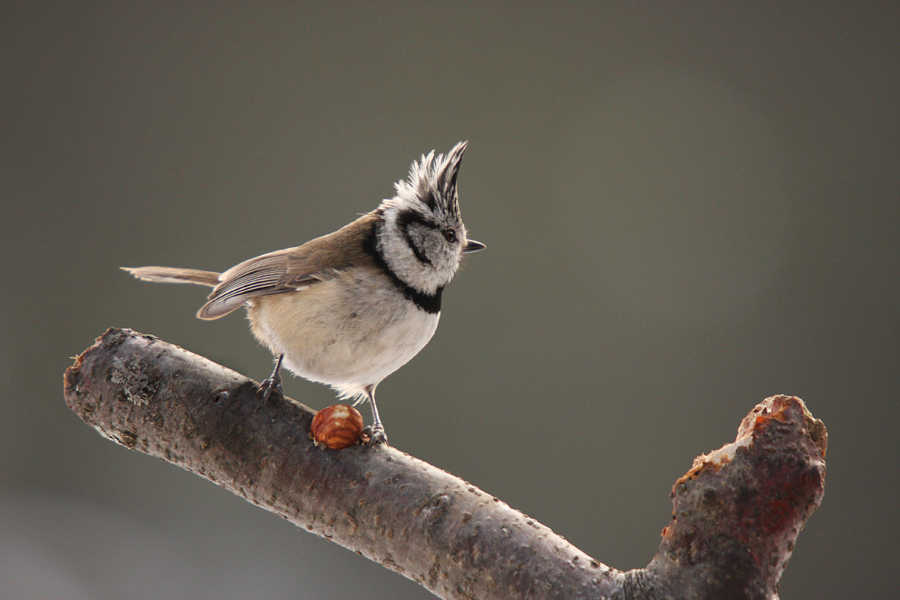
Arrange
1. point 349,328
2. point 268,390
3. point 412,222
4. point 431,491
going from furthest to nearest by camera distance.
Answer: point 412,222 < point 349,328 < point 268,390 < point 431,491

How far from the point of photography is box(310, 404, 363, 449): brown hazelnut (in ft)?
4.06

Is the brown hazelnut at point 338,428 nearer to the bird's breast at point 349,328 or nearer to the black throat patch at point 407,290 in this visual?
the bird's breast at point 349,328

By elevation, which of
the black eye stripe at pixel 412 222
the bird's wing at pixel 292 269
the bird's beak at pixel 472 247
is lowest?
the bird's wing at pixel 292 269

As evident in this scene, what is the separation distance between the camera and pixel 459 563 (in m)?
1.06

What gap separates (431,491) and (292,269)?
85 cm

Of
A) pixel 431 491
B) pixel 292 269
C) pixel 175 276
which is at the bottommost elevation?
pixel 431 491

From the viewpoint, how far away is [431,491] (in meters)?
1.15

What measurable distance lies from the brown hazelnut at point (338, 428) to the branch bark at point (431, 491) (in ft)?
0.07

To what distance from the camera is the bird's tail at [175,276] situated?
200 cm

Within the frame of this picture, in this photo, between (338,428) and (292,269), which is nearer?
(338,428)

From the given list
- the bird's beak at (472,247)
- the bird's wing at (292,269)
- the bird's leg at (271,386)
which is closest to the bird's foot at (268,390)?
the bird's leg at (271,386)

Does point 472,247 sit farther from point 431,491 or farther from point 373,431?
point 431,491

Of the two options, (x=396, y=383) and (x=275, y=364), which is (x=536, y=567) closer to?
(x=275, y=364)

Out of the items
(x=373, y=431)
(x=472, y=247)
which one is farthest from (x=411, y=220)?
(x=373, y=431)
